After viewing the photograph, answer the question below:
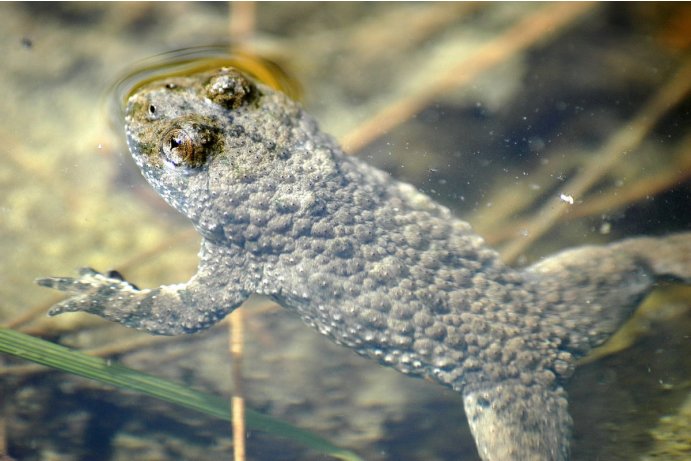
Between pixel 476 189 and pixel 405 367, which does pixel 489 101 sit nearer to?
pixel 476 189

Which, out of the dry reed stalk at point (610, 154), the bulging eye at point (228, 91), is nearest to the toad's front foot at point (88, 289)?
the bulging eye at point (228, 91)

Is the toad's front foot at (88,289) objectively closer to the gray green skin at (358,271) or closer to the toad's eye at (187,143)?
the gray green skin at (358,271)

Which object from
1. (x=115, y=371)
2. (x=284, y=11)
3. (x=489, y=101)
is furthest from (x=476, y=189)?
(x=115, y=371)

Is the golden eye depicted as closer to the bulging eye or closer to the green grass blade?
the bulging eye

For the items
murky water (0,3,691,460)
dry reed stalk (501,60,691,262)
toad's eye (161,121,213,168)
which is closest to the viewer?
toad's eye (161,121,213,168)

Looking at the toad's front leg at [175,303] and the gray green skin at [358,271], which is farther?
the toad's front leg at [175,303]

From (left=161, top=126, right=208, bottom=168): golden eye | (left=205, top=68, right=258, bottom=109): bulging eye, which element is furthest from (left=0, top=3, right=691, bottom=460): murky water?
(left=161, top=126, right=208, bottom=168): golden eye
